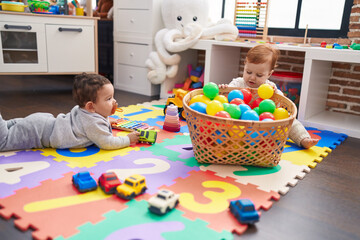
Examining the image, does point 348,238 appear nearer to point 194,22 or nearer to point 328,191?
point 328,191

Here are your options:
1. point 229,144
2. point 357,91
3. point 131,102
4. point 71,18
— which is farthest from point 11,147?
point 357,91

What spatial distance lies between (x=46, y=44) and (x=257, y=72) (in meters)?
1.69

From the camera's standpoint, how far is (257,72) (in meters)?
1.68

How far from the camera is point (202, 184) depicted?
3.62 feet

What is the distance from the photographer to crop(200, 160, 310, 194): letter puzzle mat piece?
1129 mm

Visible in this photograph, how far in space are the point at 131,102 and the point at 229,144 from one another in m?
1.32

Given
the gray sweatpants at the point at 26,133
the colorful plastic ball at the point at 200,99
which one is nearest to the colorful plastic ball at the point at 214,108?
the colorful plastic ball at the point at 200,99

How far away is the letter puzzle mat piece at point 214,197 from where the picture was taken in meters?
0.90

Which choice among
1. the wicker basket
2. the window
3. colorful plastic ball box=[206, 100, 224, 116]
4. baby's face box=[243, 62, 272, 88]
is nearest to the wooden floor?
the wicker basket

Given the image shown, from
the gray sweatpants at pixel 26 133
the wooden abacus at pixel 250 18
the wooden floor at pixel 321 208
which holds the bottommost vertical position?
the wooden floor at pixel 321 208

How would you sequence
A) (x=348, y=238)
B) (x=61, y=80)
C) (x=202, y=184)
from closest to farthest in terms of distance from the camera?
(x=348, y=238) → (x=202, y=184) → (x=61, y=80)

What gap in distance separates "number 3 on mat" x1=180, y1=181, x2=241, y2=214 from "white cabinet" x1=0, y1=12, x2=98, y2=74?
1903 millimetres

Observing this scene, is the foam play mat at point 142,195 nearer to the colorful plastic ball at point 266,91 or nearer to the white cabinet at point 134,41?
the colorful plastic ball at point 266,91

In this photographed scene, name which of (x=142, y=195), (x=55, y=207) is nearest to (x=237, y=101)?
(x=142, y=195)
